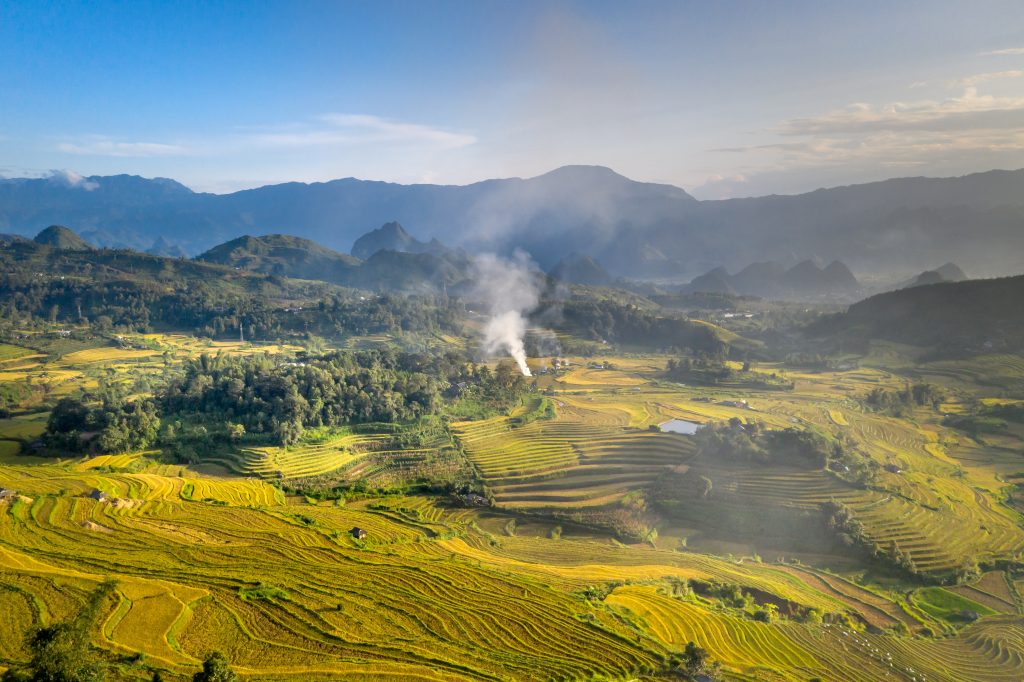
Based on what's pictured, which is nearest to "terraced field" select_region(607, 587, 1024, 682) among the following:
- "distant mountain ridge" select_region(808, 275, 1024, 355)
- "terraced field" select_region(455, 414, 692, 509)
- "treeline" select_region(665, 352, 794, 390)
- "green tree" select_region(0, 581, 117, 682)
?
"terraced field" select_region(455, 414, 692, 509)

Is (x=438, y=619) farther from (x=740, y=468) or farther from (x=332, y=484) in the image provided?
(x=740, y=468)

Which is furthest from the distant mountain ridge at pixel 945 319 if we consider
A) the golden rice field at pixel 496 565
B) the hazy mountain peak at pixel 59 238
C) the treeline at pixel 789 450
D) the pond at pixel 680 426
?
the hazy mountain peak at pixel 59 238

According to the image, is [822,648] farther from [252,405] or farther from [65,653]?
[252,405]

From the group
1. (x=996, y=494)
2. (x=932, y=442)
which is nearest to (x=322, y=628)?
(x=996, y=494)

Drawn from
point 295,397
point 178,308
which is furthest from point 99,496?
point 178,308

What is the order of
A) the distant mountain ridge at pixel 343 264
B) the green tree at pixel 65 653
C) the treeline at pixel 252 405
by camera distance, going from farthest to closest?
1. the distant mountain ridge at pixel 343 264
2. the treeline at pixel 252 405
3. the green tree at pixel 65 653

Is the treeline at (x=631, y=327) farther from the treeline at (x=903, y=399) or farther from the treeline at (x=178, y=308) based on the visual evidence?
the treeline at (x=903, y=399)
